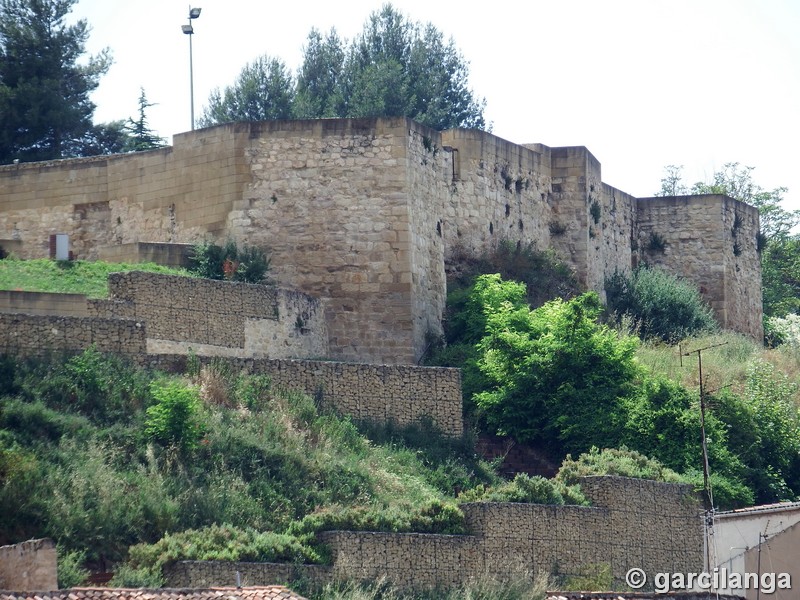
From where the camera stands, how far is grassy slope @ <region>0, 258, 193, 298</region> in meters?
33.3

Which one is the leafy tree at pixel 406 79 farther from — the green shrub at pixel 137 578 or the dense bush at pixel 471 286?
the green shrub at pixel 137 578

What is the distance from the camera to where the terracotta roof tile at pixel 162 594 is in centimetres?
2292

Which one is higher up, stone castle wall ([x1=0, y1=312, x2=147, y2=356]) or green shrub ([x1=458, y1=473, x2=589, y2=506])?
stone castle wall ([x1=0, y1=312, x2=147, y2=356])

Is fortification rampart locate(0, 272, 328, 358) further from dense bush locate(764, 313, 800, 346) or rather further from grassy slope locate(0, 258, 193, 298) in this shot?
dense bush locate(764, 313, 800, 346)

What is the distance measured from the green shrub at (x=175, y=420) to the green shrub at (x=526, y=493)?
4.12 meters

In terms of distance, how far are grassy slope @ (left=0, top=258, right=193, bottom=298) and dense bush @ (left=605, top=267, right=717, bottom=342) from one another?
1229 centimetres

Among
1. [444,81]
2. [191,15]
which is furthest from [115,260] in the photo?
[444,81]

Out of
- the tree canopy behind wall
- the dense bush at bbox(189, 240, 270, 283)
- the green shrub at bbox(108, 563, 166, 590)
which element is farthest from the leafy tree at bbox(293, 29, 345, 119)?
the green shrub at bbox(108, 563, 166, 590)

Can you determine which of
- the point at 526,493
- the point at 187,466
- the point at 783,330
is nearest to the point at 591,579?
the point at 526,493

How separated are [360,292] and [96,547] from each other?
11647 mm

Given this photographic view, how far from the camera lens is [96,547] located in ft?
87.7

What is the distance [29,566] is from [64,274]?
422 inches

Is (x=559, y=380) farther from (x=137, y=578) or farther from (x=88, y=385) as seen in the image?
(x=137, y=578)

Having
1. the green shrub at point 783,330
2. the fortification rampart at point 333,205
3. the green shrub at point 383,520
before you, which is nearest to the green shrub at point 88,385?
the green shrub at point 383,520
